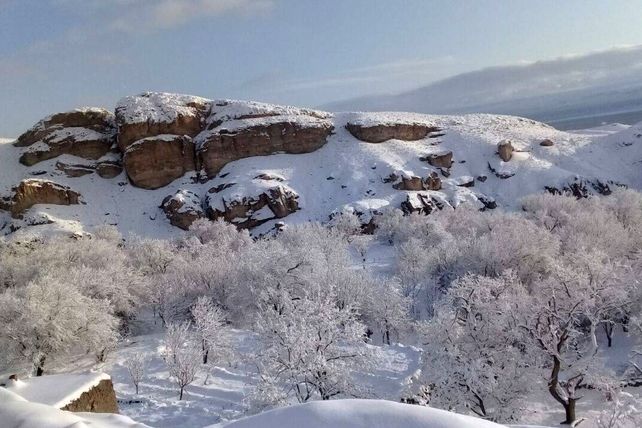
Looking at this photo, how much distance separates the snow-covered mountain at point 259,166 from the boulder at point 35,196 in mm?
167

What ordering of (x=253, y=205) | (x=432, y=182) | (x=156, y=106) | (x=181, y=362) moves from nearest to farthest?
(x=181, y=362), (x=253, y=205), (x=432, y=182), (x=156, y=106)

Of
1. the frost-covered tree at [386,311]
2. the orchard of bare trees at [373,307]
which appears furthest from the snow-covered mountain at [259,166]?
the frost-covered tree at [386,311]

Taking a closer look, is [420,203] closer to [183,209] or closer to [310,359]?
[183,209]

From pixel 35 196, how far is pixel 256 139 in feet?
116

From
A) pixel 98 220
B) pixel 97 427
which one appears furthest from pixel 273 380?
pixel 98 220

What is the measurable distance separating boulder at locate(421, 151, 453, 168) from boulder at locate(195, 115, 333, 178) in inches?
777

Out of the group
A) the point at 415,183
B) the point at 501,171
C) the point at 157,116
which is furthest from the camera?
the point at 157,116

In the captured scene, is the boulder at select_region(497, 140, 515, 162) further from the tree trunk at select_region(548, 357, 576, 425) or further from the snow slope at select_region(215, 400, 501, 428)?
the snow slope at select_region(215, 400, 501, 428)

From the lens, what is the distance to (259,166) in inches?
3221

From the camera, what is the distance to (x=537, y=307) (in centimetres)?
1956

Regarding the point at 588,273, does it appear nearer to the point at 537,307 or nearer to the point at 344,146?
the point at 537,307

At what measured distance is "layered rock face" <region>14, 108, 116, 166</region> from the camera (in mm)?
81625

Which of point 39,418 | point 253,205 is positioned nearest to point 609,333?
point 39,418

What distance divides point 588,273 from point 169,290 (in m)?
27.2
